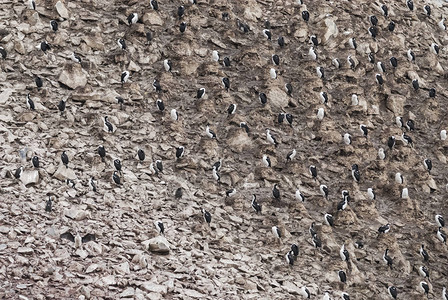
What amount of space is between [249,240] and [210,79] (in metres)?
8.43

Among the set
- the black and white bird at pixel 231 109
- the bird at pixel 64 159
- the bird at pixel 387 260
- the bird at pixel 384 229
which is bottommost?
the bird at pixel 387 260

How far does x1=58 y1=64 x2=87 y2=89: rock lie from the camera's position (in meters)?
28.7

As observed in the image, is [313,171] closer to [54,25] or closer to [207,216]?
[207,216]

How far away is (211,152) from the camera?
92.5 ft

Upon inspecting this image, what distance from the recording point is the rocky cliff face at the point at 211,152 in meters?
22.6

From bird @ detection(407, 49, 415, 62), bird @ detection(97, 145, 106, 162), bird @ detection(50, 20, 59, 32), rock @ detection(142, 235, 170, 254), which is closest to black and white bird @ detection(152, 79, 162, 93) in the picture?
bird @ detection(50, 20, 59, 32)

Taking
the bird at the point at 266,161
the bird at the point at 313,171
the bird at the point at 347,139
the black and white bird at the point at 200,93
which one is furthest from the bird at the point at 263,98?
the bird at the point at 313,171

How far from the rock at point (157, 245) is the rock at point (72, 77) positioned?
328 inches

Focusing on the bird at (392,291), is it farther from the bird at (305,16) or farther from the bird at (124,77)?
the bird at (305,16)

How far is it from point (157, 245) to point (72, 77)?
8.93 m

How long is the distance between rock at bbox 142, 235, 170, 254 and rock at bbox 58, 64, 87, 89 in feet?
27.3

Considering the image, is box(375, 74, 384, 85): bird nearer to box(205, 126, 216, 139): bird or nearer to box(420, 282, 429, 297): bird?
box(205, 126, 216, 139): bird

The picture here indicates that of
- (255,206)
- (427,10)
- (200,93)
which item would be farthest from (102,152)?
(427,10)

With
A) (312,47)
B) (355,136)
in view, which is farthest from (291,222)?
(312,47)
